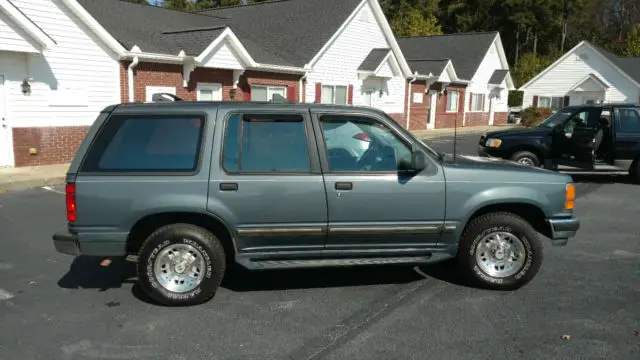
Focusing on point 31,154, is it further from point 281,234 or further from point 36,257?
point 281,234

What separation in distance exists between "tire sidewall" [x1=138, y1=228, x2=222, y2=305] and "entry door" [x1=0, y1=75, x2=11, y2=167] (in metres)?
10.4

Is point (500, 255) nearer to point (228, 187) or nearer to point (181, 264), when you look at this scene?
point (228, 187)

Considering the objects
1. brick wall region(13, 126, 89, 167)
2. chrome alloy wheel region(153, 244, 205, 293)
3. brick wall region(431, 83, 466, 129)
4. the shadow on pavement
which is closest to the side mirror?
chrome alloy wheel region(153, 244, 205, 293)

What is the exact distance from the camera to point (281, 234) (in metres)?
4.74

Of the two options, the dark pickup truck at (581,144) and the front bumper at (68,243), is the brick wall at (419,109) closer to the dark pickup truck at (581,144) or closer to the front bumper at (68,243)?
the dark pickup truck at (581,144)

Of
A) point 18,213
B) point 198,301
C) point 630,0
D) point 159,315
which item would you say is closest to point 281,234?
point 198,301

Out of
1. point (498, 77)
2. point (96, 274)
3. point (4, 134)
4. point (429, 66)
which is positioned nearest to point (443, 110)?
point (429, 66)

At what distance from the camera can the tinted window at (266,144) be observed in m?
4.72

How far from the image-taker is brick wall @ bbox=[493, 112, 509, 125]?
38.9 m

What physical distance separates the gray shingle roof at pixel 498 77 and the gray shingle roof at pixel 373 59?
15.4 m

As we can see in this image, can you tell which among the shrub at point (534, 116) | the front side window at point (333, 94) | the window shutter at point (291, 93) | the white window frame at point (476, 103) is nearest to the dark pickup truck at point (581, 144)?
the window shutter at point (291, 93)

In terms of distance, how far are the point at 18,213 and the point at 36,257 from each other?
→ 2.90 m

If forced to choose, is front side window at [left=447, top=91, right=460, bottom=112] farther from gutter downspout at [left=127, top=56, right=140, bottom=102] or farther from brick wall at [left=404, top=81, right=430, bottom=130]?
gutter downspout at [left=127, top=56, right=140, bottom=102]

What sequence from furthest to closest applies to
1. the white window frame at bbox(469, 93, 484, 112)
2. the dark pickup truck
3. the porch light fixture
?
the white window frame at bbox(469, 93, 484, 112), the porch light fixture, the dark pickup truck
